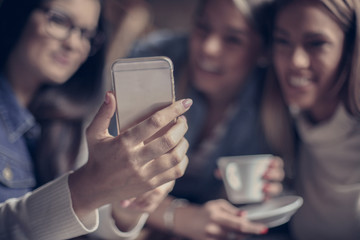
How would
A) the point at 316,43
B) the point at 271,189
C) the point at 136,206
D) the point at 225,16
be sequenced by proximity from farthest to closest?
the point at 225,16, the point at 271,189, the point at 316,43, the point at 136,206

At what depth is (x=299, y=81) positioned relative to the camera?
2.57 ft

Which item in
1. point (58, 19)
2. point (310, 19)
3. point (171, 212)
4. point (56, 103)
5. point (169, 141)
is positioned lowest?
point (171, 212)

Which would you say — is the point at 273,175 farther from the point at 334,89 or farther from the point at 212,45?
the point at 212,45

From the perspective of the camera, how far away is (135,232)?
2.25 ft

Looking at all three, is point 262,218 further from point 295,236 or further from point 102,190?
point 102,190

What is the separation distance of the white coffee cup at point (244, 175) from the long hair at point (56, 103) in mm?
376

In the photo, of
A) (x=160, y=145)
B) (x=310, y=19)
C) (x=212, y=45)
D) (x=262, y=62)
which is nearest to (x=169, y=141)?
(x=160, y=145)

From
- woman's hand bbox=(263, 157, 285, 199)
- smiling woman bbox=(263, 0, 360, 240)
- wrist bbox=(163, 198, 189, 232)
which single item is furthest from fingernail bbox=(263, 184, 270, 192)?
wrist bbox=(163, 198, 189, 232)

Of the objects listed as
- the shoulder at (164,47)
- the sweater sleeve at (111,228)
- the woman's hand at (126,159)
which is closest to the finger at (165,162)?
the woman's hand at (126,159)

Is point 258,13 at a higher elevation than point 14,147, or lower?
higher

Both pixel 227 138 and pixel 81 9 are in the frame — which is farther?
pixel 227 138

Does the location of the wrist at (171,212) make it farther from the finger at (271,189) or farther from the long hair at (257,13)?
the long hair at (257,13)

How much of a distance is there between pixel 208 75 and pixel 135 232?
542 millimetres

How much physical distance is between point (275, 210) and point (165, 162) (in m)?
0.35
